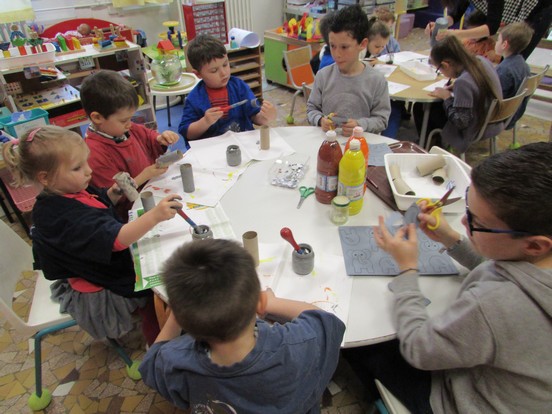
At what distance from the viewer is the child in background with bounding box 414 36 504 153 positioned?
244 cm

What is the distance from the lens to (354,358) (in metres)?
1.24

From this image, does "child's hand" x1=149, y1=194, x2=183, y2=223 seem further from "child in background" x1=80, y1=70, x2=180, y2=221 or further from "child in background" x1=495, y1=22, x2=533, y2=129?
"child in background" x1=495, y1=22, x2=533, y2=129

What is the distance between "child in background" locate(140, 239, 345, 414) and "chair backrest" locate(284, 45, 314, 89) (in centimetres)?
296

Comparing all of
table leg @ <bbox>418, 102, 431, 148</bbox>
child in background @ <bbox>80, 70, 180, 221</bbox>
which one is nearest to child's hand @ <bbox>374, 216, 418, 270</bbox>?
child in background @ <bbox>80, 70, 180, 221</bbox>

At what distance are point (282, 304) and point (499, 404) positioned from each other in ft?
1.84

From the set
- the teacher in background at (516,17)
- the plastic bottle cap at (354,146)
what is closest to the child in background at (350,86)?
the plastic bottle cap at (354,146)

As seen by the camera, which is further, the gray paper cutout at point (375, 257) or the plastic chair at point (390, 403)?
the gray paper cutout at point (375, 257)

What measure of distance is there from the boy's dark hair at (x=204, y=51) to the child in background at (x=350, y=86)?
1.98 feet

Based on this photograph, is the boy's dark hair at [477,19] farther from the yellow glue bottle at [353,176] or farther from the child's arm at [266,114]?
the yellow glue bottle at [353,176]

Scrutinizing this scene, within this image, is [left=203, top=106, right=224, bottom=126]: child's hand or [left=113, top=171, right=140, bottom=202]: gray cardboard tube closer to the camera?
[left=113, top=171, right=140, bottom=202]: gray cardboard tube

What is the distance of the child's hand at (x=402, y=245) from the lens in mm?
1060

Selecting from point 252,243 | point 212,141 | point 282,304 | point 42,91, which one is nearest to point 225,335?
point 282,304

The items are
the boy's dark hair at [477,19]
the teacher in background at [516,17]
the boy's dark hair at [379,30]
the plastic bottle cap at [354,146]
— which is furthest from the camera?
the boy's dark hair at [477,19]

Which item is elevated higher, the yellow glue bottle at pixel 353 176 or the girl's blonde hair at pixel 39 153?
the girl's blonde hair at pixel 39 153
